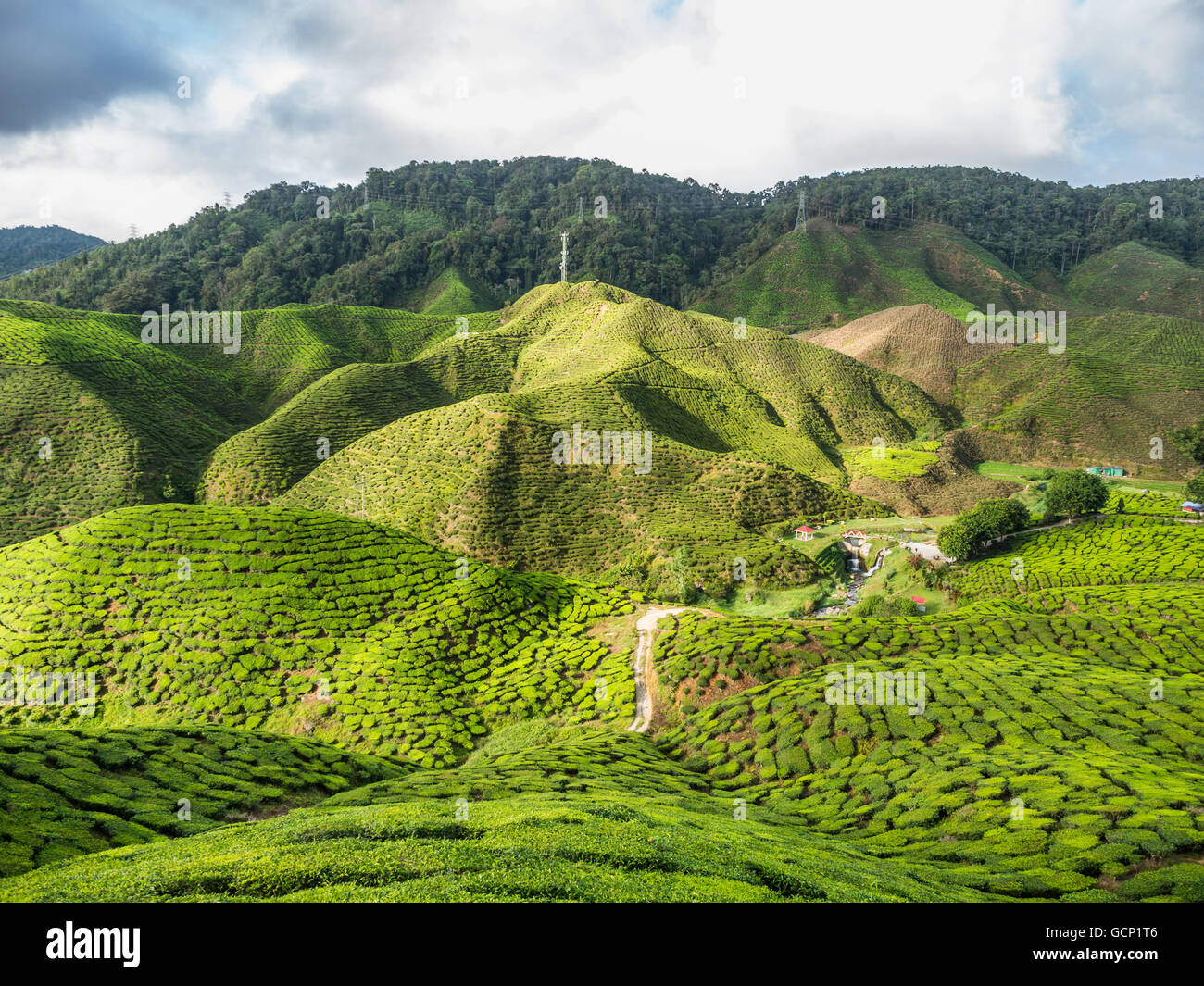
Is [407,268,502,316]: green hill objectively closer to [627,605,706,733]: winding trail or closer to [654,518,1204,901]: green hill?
[627,605,706,733]: winding trail

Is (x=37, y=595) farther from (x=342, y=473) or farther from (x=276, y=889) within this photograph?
(x=276, y=889)

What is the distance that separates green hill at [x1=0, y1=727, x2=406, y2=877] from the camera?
13.4 m

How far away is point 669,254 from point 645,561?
156455 mm

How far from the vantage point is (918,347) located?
4446 inches

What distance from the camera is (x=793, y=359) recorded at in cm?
10094

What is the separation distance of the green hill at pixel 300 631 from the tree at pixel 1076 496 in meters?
40.4

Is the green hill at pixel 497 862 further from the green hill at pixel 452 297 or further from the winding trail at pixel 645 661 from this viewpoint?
the green hill at pixel 452 297

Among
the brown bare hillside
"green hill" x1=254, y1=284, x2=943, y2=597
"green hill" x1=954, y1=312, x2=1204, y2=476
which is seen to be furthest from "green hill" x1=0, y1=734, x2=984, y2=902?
the brown bare hillside

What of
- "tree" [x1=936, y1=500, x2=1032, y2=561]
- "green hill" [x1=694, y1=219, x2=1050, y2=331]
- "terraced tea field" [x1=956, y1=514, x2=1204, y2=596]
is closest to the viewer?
"terraced tea field" [x1=956, y1=514, x2=1204, y2=596]

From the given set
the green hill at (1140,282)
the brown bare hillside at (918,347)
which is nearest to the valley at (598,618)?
the brown bare hillside at (918,347)

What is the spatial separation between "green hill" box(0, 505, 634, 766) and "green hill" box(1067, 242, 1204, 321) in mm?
177776

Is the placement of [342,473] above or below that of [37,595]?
above

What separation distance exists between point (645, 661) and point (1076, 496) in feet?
141
